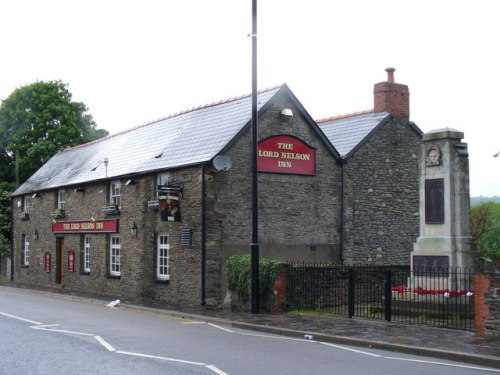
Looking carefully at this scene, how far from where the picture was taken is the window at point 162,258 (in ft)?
74.4

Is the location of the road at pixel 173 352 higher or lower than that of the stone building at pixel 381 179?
lower

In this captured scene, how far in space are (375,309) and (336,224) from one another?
665cm

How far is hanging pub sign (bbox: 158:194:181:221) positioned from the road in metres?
4.99

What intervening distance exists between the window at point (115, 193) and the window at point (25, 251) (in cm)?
1092

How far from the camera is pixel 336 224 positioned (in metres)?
24.0

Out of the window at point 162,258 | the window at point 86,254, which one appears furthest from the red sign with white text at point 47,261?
the window at point 162,258

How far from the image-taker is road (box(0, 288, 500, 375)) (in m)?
9.88

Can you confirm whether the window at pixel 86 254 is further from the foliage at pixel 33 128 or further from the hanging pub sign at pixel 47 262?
the foliage at pixel 33 128

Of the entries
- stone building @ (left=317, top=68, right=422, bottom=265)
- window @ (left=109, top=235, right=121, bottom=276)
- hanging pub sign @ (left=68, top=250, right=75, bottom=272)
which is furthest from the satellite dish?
hanging pub sign @ (left=68, top=250, right=75, bottom=272)

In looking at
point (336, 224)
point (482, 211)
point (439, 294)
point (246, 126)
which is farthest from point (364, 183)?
point (482, 211)

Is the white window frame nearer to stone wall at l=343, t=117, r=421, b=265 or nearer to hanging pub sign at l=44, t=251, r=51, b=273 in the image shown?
hanging pub sign at l=44, t=251, r=51, b=273

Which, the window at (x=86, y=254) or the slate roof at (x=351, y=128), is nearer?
the slate roof at (x=351, y=128)

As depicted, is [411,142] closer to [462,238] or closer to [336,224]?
[336,224]

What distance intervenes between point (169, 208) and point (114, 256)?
6.36 metres
